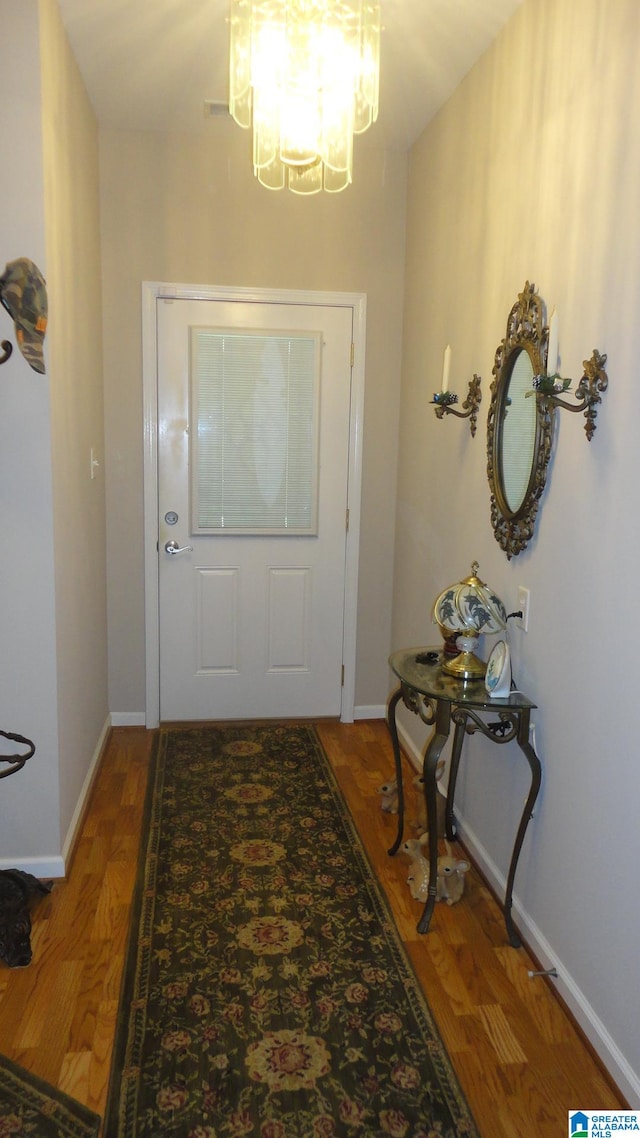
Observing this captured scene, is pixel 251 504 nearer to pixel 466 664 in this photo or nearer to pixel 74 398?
pixel 74 398

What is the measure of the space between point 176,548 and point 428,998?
231 cm

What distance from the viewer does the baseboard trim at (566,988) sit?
1703mm

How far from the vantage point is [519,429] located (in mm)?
2322

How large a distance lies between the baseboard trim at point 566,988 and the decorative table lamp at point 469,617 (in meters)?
0.67

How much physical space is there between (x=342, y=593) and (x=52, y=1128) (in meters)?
2.62

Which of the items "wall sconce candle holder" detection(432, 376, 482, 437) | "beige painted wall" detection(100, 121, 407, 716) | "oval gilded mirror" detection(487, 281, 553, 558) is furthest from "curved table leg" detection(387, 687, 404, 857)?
"beige painted wall" detection(100, 121, 407, 716)

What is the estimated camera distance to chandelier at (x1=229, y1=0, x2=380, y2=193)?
1.86m

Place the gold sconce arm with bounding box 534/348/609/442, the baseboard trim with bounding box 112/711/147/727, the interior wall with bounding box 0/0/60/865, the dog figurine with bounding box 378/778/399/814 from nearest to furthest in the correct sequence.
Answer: the gold sconce arm with bounding box 534/348/609/442
the interior wall with bounding box 0/0/60/865
the dog figurine with bounding box 378/778/399/814
the baseboard trim with bounding box 112/711/147/727

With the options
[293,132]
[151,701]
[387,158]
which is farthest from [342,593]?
[293,132]

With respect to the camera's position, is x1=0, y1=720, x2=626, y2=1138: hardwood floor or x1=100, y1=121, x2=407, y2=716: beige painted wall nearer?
x1=0, y1=720, x2=626, y2=1138: hardwood floor

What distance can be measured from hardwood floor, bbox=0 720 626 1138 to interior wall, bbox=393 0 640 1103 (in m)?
0.10

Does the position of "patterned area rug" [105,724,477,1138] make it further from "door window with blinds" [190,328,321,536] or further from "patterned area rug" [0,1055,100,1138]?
"door window with blinds" [190,328,321,536]

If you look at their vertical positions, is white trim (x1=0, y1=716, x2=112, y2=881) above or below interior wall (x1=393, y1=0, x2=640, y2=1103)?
below

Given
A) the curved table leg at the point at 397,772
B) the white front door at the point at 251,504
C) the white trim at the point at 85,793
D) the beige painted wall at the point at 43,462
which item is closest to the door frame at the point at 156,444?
the white front door at the point at 251,504
